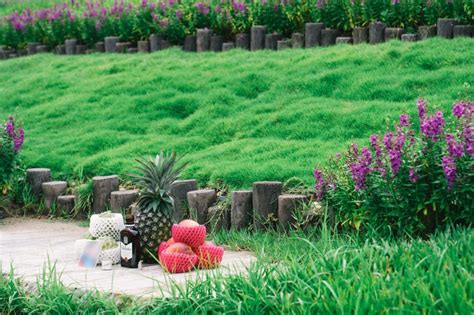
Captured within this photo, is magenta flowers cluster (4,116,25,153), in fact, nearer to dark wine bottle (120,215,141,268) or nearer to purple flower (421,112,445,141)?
dark wine bottle (120,215,141,268)

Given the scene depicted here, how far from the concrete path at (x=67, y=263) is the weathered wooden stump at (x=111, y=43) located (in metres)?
6.39

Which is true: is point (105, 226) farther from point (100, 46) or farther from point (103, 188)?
point (100, 46)

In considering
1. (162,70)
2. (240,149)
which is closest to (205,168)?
(240,149)

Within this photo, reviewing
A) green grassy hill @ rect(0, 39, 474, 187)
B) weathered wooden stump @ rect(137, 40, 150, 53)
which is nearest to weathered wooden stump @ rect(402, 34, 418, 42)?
green grassy hill @ rect(0, 39, 474, 187)

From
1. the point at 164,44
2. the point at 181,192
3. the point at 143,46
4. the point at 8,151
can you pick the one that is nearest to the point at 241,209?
the point at 181,192

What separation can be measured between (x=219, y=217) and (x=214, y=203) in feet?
0.85

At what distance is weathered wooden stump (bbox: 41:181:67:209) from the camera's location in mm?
9461

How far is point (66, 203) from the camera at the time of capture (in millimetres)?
9289

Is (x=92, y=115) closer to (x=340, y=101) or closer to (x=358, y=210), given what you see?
(x=340, y=101)

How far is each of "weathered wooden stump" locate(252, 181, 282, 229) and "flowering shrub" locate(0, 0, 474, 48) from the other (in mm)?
5033

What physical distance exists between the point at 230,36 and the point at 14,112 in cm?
356

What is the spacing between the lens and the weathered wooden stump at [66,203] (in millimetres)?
9289

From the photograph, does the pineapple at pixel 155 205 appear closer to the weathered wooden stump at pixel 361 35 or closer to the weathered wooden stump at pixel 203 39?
the weathered wooden stump at pixel 361 35

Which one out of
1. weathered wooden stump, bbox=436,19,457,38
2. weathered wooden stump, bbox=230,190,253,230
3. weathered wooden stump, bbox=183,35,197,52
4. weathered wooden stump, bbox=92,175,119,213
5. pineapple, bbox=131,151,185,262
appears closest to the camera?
pineapple, bbox=131,151,185,262
